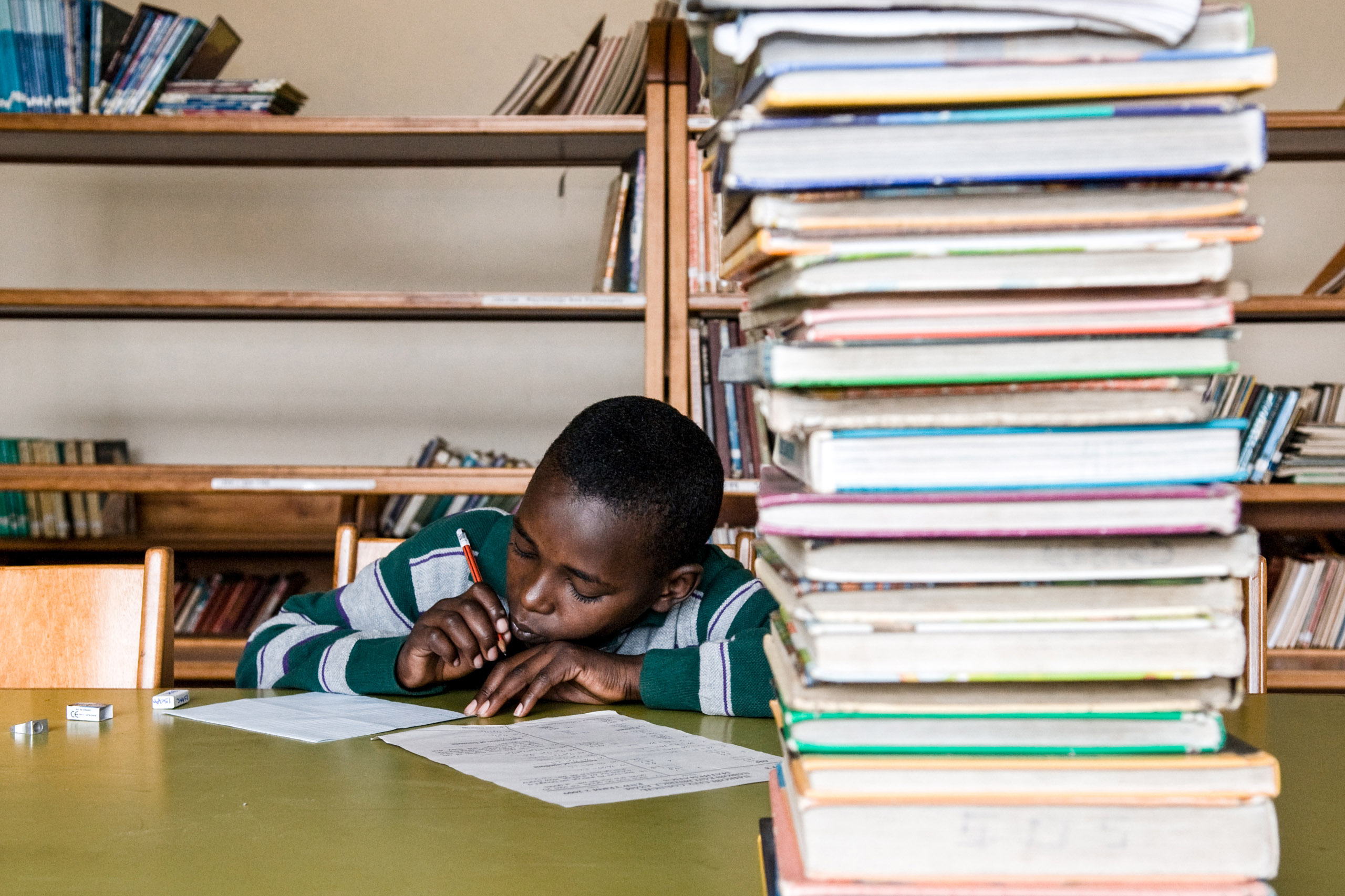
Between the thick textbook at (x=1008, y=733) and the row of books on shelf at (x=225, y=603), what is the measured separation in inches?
104

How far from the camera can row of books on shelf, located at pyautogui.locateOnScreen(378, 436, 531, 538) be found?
2.66 metres

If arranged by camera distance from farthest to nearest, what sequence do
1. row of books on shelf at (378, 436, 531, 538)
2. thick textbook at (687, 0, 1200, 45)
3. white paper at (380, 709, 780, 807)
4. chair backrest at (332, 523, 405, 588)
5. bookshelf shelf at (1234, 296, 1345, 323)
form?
row of books on shelf at (378, 436, 531, 538), bookshelf shelf at (1234, 296, 1345, 323), chair backrest at (332, 523, 405, 588), white paper at (380, 709, 780, 807), thick textbook at (687, 0, 1200, 45)

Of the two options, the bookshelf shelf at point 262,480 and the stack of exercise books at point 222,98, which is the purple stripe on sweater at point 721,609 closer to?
the bookshelf shelf at point 262,480

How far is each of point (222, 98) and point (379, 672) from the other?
1.68m

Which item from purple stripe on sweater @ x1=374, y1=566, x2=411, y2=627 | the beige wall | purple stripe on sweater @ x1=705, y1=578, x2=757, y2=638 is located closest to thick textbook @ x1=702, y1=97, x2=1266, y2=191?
purple stripe on sweater @ x1=705, y1=578, x2=757, y2=638

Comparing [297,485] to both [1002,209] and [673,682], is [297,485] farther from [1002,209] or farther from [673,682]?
[1002,209]

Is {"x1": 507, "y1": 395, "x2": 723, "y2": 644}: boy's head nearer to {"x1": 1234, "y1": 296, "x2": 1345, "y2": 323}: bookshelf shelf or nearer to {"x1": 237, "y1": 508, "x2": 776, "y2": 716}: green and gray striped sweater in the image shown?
{"x1": 237, "y1": 508, "x2": 776, "y2": 716}: green and gray striped sweater

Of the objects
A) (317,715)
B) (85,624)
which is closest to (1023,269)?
(317,715)

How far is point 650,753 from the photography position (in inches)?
33.8

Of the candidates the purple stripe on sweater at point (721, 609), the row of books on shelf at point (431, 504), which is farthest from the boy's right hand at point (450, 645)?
the row of books on shelf at point (431, 504)

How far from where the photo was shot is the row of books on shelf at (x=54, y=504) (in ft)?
9.06

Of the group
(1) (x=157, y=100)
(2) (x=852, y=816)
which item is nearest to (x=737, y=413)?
(1) (x=157, y=100)

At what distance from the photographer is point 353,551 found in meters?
1.44

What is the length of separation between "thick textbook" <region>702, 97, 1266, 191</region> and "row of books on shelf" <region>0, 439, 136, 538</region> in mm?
2708
